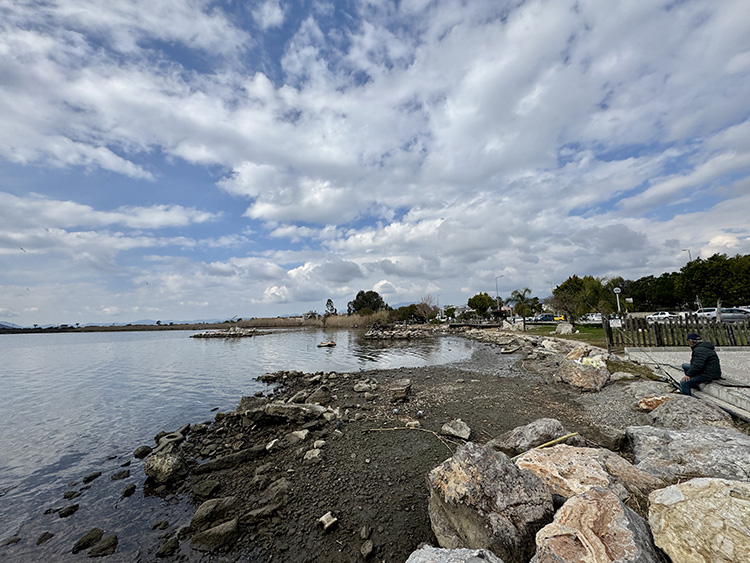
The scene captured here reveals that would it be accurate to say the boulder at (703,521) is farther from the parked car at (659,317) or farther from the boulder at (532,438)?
the parked car at (659,317)

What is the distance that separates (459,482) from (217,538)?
4.22 m

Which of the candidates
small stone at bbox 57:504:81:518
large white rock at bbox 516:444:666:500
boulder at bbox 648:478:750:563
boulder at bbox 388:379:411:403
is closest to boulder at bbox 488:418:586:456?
large white rock at bbox 516:444:666:500

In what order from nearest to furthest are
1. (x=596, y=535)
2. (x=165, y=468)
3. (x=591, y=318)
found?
(x=596, y=535), (x=165, y=468), (x=591, y=318)

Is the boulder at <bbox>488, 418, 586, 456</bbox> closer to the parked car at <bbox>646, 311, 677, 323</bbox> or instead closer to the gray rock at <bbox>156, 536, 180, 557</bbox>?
the gray rock at <bbox>156, 536, 180, 557</bbox>

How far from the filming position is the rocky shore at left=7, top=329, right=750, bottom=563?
3092mm

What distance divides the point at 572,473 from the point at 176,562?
6.36 meters

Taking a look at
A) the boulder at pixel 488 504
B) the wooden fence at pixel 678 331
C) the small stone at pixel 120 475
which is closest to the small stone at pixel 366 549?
the boulder at pixel 488 504

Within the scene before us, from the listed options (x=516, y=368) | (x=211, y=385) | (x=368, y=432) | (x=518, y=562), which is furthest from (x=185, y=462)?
(x=516, y=368)

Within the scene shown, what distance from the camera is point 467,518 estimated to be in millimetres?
3996

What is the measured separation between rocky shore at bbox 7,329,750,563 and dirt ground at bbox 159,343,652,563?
0.03 meters

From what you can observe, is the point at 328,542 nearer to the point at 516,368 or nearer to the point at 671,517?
the point at 671,517

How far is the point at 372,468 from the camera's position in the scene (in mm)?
7020

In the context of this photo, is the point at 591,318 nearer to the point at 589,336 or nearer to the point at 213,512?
the point at 589,336

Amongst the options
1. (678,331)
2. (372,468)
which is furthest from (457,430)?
(678,331)
